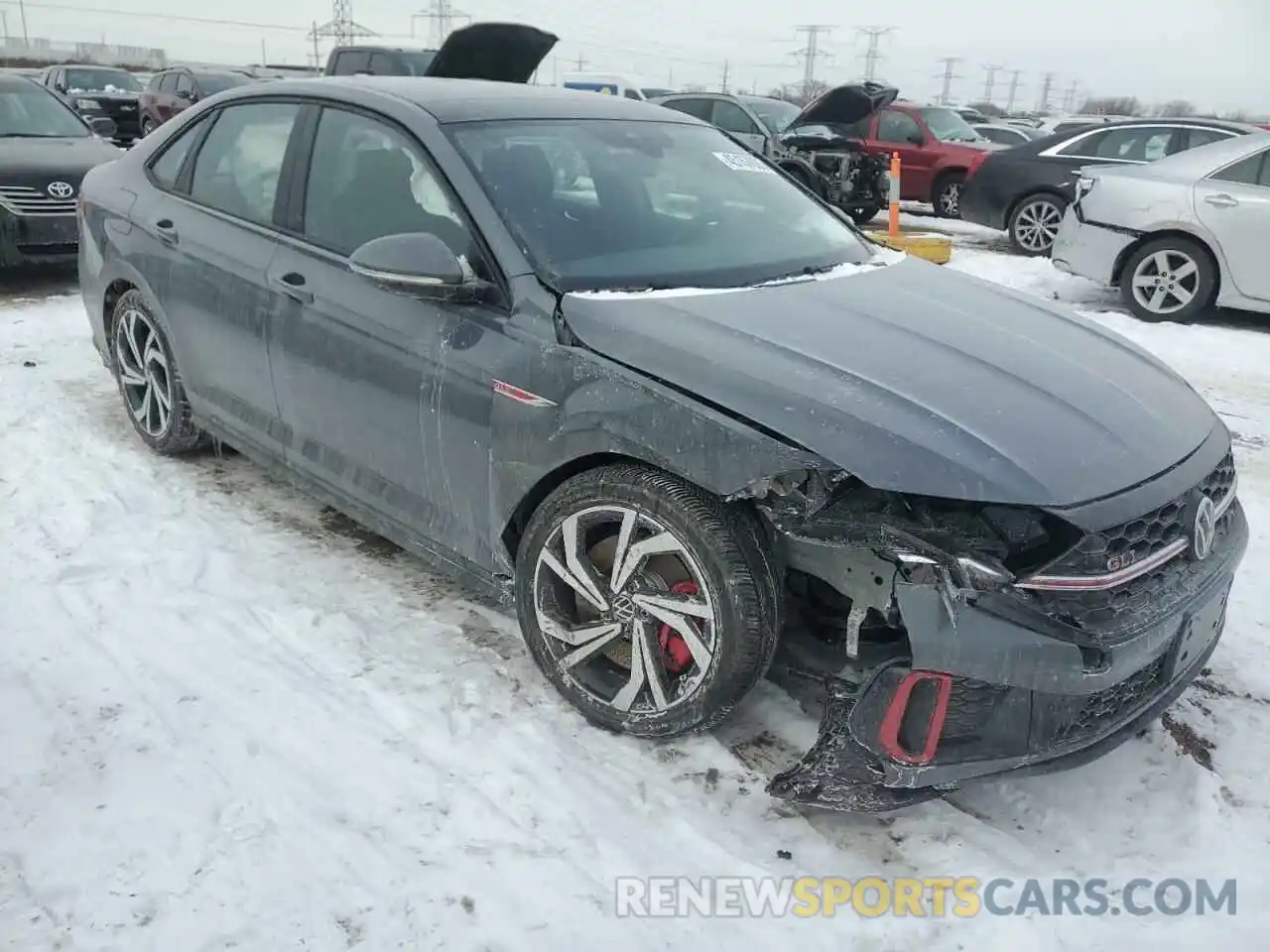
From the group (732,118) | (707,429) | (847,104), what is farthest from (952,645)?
(732,118)

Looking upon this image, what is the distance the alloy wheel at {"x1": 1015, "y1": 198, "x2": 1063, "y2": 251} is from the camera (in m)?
10.7

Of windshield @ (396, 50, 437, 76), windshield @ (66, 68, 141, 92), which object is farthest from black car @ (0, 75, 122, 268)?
windshield @ (66, 68, 141, 92)

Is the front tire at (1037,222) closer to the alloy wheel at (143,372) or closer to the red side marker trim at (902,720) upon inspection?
the alloy wheel at (143,372)

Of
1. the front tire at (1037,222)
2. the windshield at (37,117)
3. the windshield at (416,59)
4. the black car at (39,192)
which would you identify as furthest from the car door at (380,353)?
the windshield at (416,59)

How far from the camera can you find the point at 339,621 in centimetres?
338

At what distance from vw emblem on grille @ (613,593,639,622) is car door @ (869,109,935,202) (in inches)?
505

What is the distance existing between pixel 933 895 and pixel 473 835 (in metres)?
1.08

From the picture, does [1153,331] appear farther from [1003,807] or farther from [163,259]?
[163,259]

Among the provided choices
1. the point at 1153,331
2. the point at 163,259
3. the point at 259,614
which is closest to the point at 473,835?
the point at 259,614

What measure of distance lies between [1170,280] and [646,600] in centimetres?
671

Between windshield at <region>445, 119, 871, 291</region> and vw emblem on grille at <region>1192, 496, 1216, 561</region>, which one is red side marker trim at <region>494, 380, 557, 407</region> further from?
vw emblem on grille at <region>1192, 496, 1216, 561</region>

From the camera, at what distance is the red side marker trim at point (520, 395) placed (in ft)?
9.13

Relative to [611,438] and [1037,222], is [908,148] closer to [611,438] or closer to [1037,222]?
[1037,222]

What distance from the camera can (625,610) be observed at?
2768 millimetres
